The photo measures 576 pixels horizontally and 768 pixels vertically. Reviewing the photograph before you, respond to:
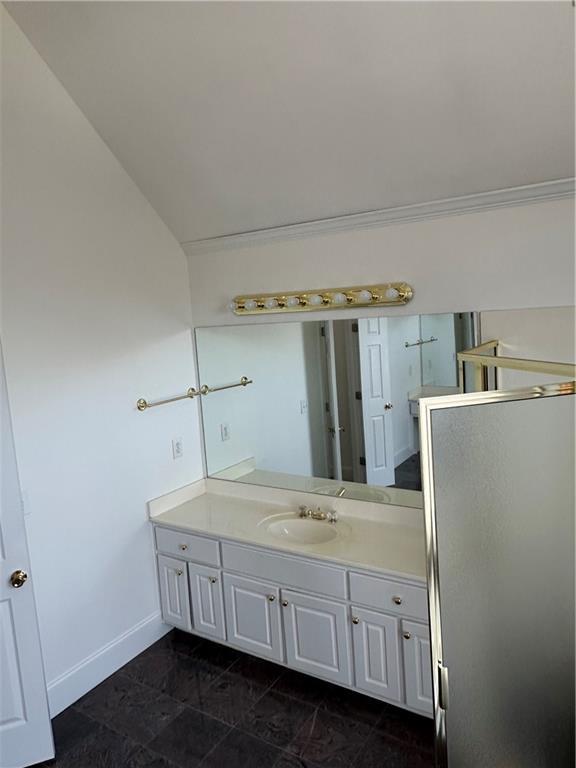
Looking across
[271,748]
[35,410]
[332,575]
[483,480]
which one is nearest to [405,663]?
[332,575]

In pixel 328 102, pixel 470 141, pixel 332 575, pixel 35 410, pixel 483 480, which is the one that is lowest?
pixel 332 575

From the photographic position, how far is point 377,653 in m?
2.36

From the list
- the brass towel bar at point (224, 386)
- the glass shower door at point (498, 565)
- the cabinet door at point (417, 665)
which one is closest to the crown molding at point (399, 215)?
the brass towel bar at point (224, 386)

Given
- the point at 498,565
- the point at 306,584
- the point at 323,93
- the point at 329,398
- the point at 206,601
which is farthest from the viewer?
the point at 329,398

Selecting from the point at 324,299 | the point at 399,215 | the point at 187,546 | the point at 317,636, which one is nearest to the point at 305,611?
the point at 317,636

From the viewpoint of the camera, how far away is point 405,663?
229 cm

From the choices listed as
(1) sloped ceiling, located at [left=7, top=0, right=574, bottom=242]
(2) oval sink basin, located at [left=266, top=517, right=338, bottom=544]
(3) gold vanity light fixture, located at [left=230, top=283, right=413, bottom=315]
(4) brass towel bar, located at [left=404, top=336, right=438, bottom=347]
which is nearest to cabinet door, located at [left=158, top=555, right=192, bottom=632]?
(2) oval sink basin, located at [left=266, top=517, right=338, bottom=544]

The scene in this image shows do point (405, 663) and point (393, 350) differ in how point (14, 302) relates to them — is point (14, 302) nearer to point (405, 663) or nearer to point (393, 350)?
point (393, 350)

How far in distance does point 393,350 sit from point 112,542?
172cm

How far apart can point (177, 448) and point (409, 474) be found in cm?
133

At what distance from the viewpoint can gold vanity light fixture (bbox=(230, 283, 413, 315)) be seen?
8.30ft

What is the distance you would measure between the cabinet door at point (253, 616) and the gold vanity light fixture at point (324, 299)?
54.7 inches

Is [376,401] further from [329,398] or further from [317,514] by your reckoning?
[317,514]

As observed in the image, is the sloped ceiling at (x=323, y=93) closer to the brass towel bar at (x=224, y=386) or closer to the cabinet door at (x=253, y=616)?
the brass towel bar at (x=224, y=386)
